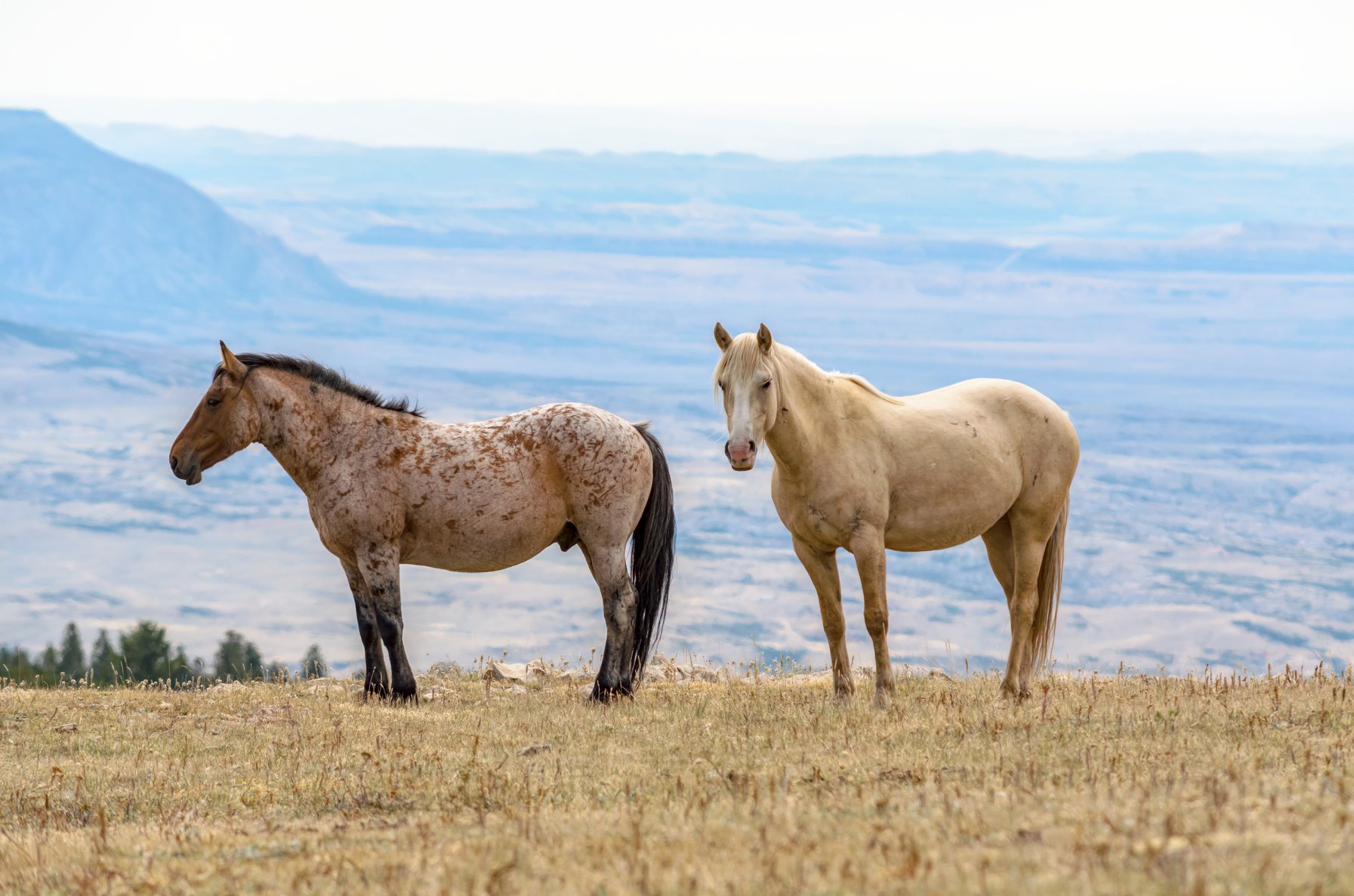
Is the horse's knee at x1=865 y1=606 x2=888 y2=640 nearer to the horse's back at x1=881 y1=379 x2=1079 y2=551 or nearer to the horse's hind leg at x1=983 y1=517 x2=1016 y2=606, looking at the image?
the horse's back at x1=881 y1=379 x2=1079 y2=551

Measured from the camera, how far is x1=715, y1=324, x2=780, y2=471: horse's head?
9.94m

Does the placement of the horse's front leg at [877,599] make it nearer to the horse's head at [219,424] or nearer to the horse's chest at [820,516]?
the horse's chest at [820,516]

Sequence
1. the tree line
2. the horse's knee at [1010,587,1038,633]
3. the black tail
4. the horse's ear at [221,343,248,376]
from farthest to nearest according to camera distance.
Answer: the tree line
the black tail
the horse's ear at [221,343,248,376]
the horse's knee at [1010,587,1038,633]

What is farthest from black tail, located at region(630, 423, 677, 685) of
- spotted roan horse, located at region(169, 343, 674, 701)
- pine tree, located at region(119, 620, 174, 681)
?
pine tree, located at region(119, 620, 174, 681)

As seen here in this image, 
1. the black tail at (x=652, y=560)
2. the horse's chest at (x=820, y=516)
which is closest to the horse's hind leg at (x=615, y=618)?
the black tail at (x=652, y=560)

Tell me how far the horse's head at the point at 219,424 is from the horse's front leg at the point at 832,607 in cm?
497

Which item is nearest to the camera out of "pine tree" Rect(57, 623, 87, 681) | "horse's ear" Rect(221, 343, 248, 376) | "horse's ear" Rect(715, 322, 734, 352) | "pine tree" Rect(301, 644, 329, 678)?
"horse's ear" Rect(715, 322, 734, 352)

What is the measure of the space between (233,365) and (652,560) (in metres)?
4.10

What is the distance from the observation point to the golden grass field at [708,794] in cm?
566

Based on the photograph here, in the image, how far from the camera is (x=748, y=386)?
10055mm

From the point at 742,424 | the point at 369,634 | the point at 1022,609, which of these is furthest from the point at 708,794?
the point at 369,634

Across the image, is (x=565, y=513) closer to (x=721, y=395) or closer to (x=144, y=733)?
(x=721, y=395)

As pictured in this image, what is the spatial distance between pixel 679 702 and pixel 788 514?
2.31 meters

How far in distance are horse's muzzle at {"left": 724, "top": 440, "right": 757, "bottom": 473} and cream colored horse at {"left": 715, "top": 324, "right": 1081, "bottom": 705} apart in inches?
0.5
